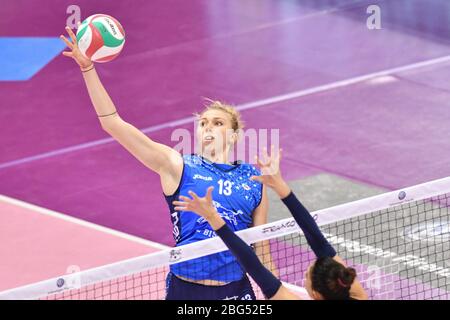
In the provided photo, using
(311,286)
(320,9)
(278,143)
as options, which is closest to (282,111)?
(278,143)

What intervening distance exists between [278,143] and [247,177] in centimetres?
772

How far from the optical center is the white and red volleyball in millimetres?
12164

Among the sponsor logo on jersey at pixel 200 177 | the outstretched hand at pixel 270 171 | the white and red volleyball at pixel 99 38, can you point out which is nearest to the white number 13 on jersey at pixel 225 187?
the sponsor logo on jersey at pixel 200 177

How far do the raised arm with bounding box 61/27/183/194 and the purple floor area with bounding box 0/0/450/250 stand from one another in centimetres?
541

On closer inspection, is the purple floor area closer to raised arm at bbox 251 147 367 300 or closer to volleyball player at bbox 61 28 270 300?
volleyball player at bbox 61 28 270 300

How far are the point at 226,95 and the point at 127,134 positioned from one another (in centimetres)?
1002

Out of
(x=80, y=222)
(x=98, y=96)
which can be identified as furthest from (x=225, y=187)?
(x=80, y=222)

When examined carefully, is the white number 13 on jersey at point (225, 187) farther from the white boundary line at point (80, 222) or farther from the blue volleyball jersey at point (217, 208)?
the white boundary line at point (80, 222)

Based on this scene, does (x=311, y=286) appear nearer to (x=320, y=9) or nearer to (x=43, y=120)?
(x=43, y=120)

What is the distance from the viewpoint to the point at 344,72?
21625mm

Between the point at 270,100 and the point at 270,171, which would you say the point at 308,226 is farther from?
the point at 270,100

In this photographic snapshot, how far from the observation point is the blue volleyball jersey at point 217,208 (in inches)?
429

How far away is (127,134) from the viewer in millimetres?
10836

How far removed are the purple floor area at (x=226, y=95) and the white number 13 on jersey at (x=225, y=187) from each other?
5.30 m
